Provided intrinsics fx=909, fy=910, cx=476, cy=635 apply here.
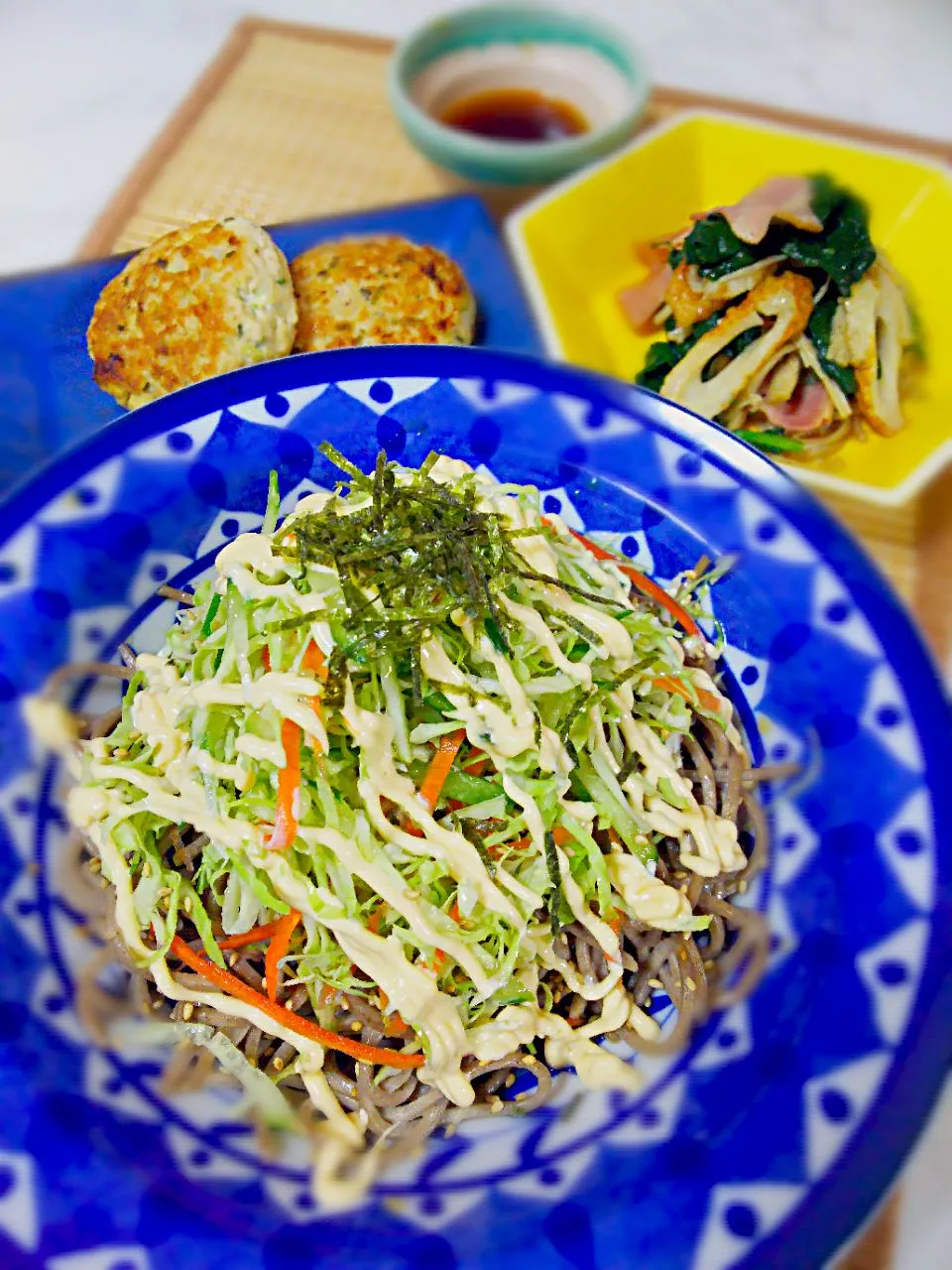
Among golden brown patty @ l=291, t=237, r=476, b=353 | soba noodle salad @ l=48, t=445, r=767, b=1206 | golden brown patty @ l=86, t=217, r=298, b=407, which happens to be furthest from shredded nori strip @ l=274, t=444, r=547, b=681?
golden brown patty @ l=291, t=237, r=476, b=353

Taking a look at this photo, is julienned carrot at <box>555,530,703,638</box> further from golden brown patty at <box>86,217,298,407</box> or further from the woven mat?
golden brown patty at <box>86,217,298,407</box>

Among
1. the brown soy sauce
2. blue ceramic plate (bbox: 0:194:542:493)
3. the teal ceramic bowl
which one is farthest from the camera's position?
the brown soy sauce

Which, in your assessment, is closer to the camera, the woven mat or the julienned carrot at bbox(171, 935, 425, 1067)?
the julienned carrot at bbox(171, 935, 425, 1067)

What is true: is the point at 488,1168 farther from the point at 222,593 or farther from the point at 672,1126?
the point at 222,593

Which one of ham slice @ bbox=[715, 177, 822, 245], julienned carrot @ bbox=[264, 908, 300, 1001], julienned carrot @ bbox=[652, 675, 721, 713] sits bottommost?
julienned carrot @ bbox=[264, 908, 300, 1001]

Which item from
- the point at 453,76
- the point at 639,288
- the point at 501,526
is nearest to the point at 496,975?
the point at 501,526

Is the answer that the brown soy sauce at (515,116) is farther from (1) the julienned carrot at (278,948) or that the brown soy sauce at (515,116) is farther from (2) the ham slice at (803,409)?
(1) the julienned carrot at (278,948)
